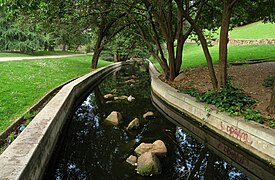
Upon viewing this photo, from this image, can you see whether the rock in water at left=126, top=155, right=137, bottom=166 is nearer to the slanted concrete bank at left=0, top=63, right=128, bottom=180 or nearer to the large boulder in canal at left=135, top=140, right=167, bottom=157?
the large boulder in canal at left=135, top=140, right=167, bottom=157

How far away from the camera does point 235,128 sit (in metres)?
6.58

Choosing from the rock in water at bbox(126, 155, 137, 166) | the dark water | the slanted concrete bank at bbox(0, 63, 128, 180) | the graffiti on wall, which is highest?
the slanted concrete bank at bbox(0, 63, 128, 180)

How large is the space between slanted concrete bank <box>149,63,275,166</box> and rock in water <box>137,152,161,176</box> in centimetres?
229

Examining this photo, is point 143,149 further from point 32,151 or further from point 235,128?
point 32,151

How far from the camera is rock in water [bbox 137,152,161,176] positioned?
5285 mm

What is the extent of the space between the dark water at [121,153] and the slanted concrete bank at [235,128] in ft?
2.18

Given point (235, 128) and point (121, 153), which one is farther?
point (235, 128)

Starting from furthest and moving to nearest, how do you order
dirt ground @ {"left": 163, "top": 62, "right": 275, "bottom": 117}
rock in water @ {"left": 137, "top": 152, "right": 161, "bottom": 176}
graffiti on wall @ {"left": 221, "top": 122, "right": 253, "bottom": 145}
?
1. dirt ground @ {"left": 163, "top": 62, "right": 275, "bottom": 117}
2. graffiti on wall @ {"left": 221, "top": 122, "right": 253, "bottom": 145}
3. rock in water @ {"left": 137, "top": 152, "right": 161, "bottom": 176}

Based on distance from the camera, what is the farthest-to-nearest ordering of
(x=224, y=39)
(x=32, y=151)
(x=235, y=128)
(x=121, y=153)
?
1. (x=224, y=39)
2. (x=235, y=128)
3. (x=121, y=153)
4. (x=32, y=151)

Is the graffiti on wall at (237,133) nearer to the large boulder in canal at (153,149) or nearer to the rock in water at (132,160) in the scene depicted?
the large boulder in canal at (153,149)

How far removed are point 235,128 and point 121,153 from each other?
2.95 meters

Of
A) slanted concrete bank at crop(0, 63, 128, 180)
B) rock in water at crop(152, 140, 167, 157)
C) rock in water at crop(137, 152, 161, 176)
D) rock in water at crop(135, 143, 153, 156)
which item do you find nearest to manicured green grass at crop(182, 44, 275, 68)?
rock in water at crop(152, 140, 167, 157)

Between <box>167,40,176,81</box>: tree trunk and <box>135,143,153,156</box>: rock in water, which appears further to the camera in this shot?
<box>167,40,176,81</box>: tree trunk

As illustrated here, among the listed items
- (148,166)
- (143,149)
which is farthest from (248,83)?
(148,166)
